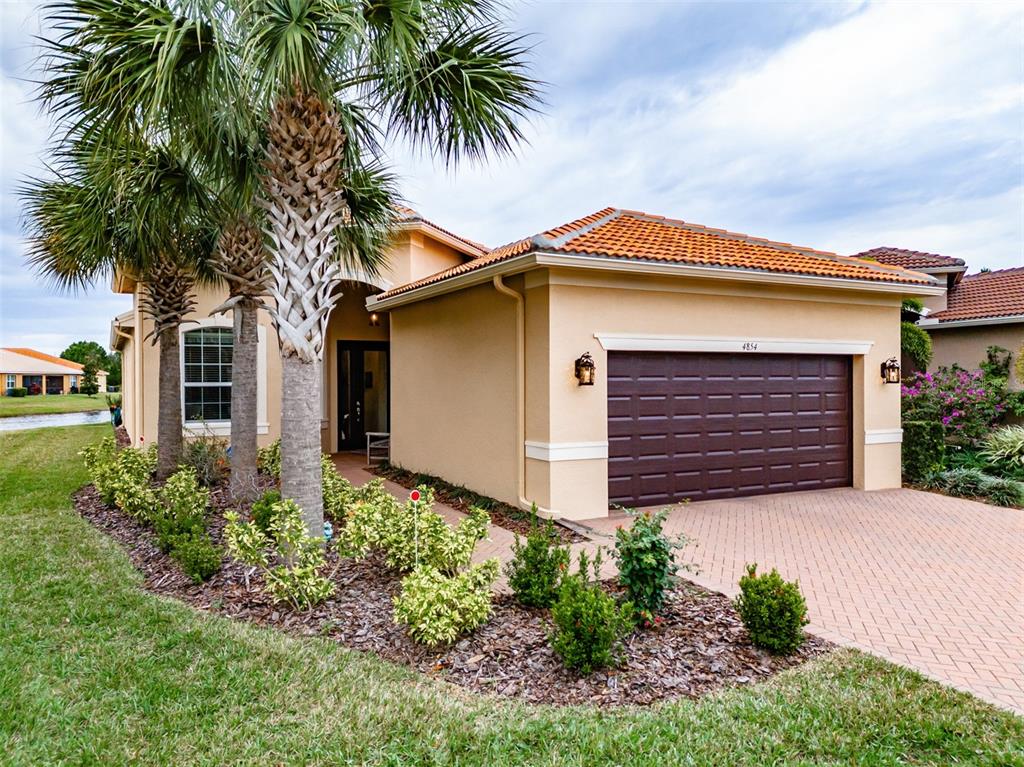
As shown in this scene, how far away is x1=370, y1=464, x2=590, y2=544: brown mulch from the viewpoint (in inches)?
305

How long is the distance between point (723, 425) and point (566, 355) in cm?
314

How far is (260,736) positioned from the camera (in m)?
3.23

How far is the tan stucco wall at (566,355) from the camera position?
27.2 feet

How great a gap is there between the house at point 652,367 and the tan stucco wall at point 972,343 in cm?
702

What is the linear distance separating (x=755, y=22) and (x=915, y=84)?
357cm

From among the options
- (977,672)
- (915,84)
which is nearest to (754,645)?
(977,672)

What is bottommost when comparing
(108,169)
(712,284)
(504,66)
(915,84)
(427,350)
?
(427,350)

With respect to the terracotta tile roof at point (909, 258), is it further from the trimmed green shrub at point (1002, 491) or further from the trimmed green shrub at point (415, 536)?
the trimmed green shrub at point (415, 536)

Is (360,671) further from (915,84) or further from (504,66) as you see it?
(915,84)

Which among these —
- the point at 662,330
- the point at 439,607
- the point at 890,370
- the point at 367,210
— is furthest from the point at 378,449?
the point at 890,370

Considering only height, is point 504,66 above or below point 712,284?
above

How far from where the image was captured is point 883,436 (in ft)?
34.9

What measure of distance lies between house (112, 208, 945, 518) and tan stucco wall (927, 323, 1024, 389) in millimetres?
7015

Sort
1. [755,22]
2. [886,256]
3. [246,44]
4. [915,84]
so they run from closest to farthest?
[246,44] < [755,22] < [915,84] < [886,256]
